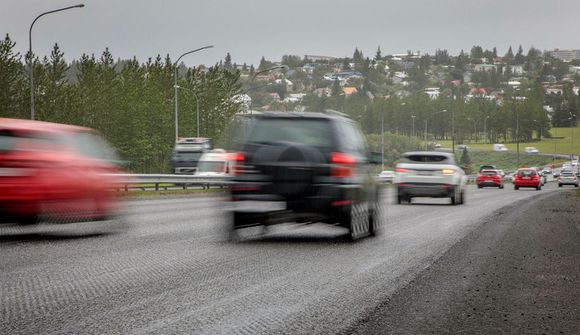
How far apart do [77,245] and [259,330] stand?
7.08 metres

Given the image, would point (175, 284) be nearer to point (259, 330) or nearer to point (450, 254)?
point (259, 330)

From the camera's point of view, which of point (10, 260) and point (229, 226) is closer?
point (10, 260)

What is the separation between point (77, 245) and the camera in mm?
13055

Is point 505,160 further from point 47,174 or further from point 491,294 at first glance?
point 491,294

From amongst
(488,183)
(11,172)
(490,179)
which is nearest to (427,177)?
(11,172)

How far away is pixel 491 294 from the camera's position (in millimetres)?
8492

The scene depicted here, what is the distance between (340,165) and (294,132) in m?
0.80

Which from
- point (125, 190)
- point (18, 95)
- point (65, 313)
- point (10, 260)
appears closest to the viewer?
point (65, 313)

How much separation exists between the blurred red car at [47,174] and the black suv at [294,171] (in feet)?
7.46

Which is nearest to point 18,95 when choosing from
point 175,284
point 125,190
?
point 125,190

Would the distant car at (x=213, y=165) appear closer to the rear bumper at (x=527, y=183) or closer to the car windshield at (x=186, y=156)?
the car windshield at (x=186, y=156)

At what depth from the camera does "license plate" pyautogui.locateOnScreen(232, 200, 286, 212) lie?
13.4m

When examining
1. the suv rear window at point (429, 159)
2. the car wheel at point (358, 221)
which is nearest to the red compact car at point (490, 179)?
the suv rear window at point (429, 159)

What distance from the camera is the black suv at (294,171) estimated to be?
13.4 metres
